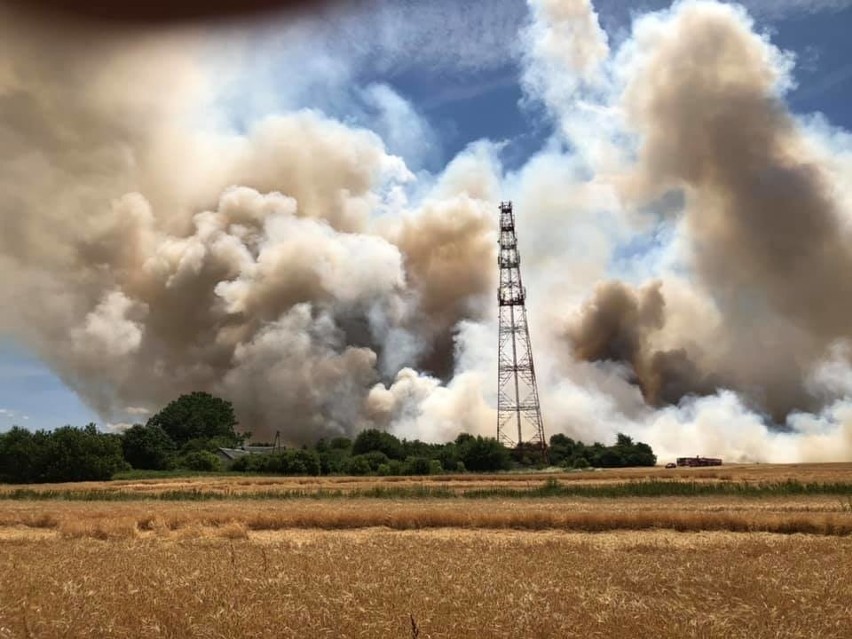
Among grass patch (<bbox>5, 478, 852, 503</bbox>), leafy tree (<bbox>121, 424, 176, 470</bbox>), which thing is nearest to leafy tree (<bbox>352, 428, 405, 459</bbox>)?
leafy tree (<bbox>121, 424, 176, 470</bbox>)

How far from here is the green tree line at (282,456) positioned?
8888 centimetres

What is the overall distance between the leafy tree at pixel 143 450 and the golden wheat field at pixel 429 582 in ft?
301

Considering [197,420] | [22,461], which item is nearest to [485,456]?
[22,461]

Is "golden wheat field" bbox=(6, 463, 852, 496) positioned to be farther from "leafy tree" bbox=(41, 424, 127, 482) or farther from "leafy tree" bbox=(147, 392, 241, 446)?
"leafy tree" bbox=(147, 392, 241, 446)

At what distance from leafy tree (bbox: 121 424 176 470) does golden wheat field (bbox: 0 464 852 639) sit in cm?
9174

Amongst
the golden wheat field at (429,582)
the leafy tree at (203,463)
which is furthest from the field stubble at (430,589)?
the leafy tree at (203,463)

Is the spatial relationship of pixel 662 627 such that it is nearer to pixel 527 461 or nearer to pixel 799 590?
pixel 799 590

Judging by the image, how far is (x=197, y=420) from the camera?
153m

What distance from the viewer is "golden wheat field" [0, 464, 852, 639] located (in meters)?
9.09

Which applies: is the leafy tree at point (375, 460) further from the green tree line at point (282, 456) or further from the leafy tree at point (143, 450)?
the leafy tree at point (143, 450)

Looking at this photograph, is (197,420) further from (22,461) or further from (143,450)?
(22,461)

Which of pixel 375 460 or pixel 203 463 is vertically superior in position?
pixel 203 463

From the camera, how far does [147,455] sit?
112m

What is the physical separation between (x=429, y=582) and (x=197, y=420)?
15044cm
